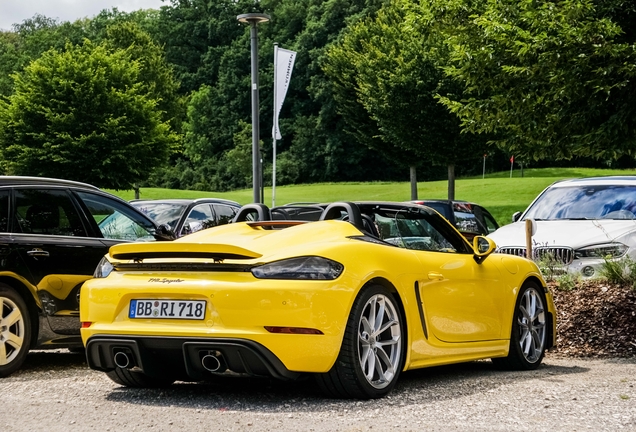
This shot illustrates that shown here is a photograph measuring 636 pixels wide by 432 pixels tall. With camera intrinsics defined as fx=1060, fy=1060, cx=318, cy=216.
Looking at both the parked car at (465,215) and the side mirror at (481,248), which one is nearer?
the side mirror at (481,248)

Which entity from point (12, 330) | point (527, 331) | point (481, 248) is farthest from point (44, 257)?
point (527, 331)

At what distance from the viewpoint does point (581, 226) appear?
13219 mm

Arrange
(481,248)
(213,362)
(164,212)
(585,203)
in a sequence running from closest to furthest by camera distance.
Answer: (213,362)
(481,248)
(585,203)
(164,212)

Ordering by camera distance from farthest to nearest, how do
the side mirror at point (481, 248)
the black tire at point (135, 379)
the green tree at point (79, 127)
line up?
the green tree at point (79, 127) < the side mirror at point (481, 248) < the black tire at point (135, 379)

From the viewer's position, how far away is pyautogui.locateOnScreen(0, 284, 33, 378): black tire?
27.1 ft

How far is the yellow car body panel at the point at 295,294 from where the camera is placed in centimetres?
613

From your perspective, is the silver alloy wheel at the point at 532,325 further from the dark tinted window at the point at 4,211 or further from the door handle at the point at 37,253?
the dark tinted window at the point at 4,211

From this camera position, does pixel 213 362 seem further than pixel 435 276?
No

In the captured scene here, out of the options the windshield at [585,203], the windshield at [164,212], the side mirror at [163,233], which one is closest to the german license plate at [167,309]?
the side mirror at [163,233]

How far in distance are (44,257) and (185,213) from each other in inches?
338

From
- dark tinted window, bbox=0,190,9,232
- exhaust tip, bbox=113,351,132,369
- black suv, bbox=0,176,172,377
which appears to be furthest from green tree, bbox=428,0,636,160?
exhaust tip, bbox=113,351,132,369

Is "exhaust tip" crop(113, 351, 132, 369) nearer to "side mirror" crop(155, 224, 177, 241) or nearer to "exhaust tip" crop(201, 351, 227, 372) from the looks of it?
"exhaust tip" crop(201, 351, 227, 372)

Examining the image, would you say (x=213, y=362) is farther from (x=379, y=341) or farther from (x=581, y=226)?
(x=581, y=226)

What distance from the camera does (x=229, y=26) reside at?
103812 millimetres
